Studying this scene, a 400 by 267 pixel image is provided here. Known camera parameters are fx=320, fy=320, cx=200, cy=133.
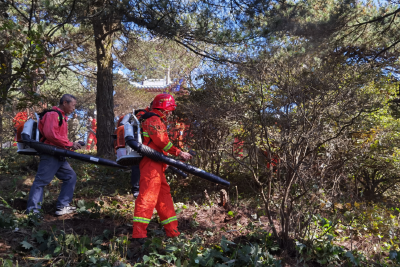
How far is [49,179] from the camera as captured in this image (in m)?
4.46

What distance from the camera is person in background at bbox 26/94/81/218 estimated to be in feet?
14.3

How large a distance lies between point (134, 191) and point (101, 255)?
2736 millimetres

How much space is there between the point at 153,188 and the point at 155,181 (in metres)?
0.09

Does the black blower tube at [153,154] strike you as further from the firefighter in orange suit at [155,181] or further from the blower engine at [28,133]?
the blower engine at [28,133]

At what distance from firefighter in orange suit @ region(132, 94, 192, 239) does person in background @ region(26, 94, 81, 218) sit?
134 cm

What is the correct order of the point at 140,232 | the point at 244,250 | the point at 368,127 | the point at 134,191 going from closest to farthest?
the point at 244,250 < the point at 140,232 < the point at 368,127 < the point at 134,191

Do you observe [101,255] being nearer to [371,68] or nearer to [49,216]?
[49,216]

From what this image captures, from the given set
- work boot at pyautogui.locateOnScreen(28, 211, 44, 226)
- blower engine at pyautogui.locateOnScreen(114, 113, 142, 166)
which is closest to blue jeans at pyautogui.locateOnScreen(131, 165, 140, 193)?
blower engine at pyautogui.locateOnScreen(114, 113, 142, 166)

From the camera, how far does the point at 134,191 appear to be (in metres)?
5.92

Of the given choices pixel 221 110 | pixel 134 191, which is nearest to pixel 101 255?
pixel 221 110

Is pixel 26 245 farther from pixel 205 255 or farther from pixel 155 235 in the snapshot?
pixel 205 255

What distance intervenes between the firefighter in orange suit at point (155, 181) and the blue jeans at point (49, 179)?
1.44m

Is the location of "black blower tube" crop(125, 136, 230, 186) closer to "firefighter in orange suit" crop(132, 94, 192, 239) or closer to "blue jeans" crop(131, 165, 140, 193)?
"firefighter in orange suit" crop(132, 94, 192, 239)

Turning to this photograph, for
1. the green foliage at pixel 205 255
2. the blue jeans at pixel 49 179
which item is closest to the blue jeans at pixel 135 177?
the blue jeans at pixel 49 179
